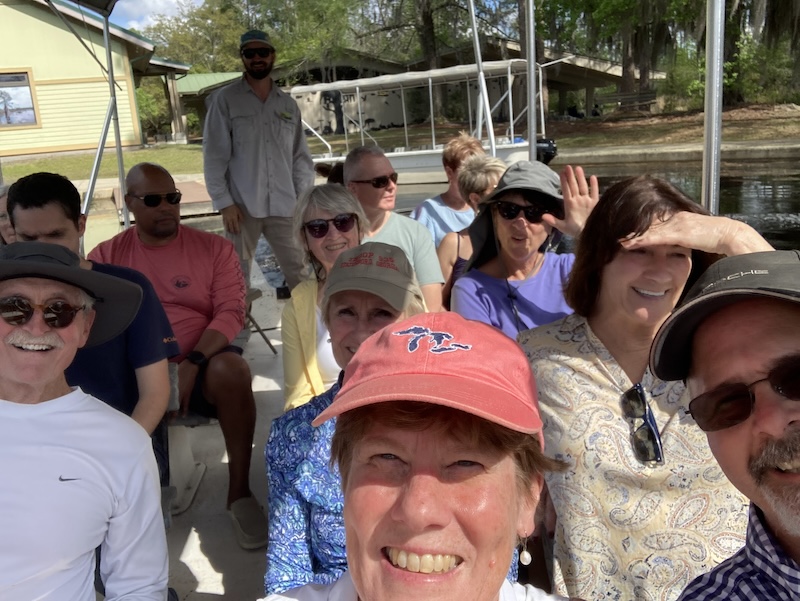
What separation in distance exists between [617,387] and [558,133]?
923 inches

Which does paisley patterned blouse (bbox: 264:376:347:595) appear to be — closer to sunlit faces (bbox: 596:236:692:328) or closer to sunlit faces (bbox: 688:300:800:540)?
sunlit faces (bbox: 596:236:692:328)

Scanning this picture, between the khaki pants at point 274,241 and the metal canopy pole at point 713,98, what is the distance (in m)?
3.27

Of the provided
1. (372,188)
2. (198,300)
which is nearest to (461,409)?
(198,300)

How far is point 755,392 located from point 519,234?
1.68 metres

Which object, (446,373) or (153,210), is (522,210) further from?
(153,210)

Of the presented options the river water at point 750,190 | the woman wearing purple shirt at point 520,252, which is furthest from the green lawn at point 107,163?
the woman wearing purple shirt at point 520,252

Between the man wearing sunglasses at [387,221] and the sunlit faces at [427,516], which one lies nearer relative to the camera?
the sunlit faces at [427,516]

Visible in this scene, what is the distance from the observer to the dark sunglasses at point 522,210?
2.60m

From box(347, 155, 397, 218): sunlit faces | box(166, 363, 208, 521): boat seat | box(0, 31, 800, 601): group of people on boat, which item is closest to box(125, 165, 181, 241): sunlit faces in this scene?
box(0, 31, 800, 601): group of people on boat

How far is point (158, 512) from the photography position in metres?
1.67

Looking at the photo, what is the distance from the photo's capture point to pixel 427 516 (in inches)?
39.9

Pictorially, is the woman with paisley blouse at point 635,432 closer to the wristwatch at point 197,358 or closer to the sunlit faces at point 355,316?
the sunlit faces at point 355,316

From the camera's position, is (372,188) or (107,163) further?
(107,163)

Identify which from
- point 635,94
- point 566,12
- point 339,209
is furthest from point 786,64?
point 339,209
